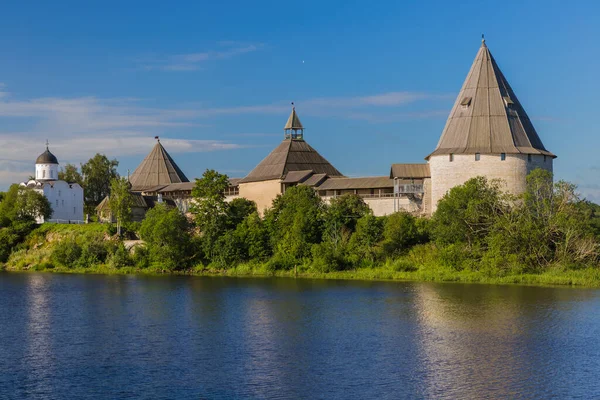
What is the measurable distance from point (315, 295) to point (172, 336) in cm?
1002

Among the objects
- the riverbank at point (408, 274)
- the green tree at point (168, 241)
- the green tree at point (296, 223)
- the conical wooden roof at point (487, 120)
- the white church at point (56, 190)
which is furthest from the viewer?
Answer: the white church at point (56, 190)

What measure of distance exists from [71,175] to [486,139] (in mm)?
38397

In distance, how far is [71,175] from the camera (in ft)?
229

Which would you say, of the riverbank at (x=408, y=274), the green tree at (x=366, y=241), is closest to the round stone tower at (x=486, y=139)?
the green tree at (x=366, y=241)

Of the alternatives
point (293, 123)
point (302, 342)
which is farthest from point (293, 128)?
point (302, 342)

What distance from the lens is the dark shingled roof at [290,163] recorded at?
5228 centimetres

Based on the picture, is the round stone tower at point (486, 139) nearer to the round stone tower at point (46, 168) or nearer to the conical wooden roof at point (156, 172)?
the conical wooden roof at point (156, 172)

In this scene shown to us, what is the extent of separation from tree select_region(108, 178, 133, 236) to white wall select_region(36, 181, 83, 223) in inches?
368

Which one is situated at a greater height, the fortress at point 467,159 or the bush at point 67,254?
the fortress at point 467,159

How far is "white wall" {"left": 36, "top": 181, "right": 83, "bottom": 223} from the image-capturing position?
61.8m

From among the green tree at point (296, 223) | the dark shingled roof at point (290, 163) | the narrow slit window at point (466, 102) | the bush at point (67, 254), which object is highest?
the narrow slit window at point (466, 102)

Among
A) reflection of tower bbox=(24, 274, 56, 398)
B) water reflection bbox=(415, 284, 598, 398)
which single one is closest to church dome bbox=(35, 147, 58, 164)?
reflection of tower bbox=(24, 274, 56, 398)

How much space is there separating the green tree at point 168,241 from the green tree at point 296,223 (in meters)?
4.78

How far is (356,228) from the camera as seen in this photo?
143ft
